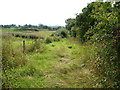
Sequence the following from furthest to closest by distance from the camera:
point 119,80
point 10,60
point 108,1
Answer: point 10,60
point 108,1
point 119,80

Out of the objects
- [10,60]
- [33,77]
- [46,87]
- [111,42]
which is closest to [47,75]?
[33,77]

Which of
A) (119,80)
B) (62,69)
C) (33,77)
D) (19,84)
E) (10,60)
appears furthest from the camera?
(62,69)

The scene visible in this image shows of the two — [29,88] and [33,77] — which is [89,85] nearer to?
[29,88]

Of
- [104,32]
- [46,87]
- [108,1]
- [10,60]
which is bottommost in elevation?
[46,87]

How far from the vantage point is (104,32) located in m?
2.74

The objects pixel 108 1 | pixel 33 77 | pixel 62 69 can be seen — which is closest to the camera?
pixel 108 1

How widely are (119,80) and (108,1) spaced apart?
1.68 meters

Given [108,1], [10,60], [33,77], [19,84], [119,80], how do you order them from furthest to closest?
[10,60] → [33,77] → [19,84] → [108,1] → [119,80]

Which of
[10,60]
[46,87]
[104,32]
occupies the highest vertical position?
[104,32]

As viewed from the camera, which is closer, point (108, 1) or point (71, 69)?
point (108, 1)

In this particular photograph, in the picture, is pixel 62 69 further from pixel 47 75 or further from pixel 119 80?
pixel 119 80

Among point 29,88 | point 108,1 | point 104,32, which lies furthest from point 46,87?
point 108,1

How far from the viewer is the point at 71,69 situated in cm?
491

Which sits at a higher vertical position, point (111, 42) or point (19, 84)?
point (111, 42)
